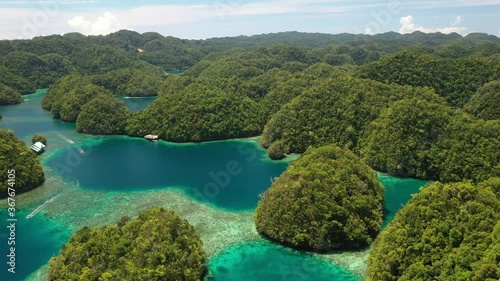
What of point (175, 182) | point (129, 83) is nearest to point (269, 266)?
point (175, 182)

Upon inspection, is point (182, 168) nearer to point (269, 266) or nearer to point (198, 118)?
point (198, 118)

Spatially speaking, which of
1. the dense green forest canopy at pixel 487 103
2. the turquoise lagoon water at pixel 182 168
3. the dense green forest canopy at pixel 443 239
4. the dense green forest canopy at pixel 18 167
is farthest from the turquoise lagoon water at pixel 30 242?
the dense green forest canopy at pixel 487 103

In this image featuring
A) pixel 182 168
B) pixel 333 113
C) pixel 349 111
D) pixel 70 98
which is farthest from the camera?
pixel 70 98

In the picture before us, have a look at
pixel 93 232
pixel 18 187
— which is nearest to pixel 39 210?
pixel 18 187

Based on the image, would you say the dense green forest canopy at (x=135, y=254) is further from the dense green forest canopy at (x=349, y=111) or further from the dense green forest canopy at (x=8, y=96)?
the dense green forest canopy at (x=8, y=96)

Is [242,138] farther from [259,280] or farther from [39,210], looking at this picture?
[259,280]

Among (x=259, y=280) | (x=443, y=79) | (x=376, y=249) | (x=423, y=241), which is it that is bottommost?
(x=259, y=280)
